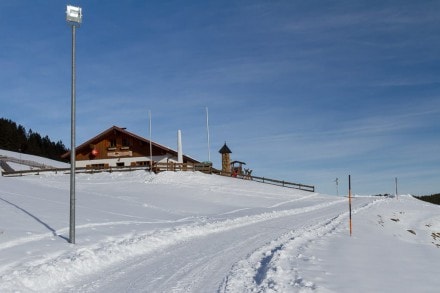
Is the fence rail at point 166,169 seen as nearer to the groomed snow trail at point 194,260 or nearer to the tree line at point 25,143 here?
the groomed snow trail at point 194,260

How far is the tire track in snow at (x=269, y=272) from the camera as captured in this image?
777cm

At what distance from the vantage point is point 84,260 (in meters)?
10.5

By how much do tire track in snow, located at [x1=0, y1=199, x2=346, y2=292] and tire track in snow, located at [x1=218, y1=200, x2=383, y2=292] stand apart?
10.3ft

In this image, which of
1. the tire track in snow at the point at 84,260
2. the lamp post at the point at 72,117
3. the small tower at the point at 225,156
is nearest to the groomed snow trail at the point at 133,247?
the tire track in snow at the point at 84,260

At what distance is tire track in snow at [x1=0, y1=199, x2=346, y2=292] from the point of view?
8.66m

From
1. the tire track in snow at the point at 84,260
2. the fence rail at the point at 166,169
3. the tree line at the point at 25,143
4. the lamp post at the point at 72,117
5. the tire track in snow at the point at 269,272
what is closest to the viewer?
the tire track in snow at the point at 269,272

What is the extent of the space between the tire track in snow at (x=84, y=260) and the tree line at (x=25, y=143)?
321ft

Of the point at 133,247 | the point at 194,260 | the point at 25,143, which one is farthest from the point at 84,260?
the point at 25,143

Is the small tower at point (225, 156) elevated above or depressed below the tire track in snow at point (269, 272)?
above

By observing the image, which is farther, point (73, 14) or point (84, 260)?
point (73, 14)

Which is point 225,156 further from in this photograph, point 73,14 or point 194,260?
point 194,260

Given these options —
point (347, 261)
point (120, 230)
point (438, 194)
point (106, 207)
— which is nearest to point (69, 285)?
point (347, 261)

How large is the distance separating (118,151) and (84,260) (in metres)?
44.0

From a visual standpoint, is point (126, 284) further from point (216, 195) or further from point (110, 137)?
point (110, 137)
